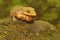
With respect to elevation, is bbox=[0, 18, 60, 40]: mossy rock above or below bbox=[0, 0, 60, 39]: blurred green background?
above

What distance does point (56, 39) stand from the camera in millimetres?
4512

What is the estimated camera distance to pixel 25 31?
4184 millimetres

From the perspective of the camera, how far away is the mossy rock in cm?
405

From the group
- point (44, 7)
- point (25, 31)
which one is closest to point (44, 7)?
point (44, 7)

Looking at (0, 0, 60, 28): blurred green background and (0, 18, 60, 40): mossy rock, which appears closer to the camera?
(0, 18, 60, 40): mossy rock

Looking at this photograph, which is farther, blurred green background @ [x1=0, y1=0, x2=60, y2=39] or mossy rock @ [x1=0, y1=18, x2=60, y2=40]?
blurred green background @ [x1=0, y1=0, x2=60, y2=39]

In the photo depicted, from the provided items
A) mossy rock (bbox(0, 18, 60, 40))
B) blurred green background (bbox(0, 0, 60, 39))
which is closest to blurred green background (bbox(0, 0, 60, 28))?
blurred green background (bbox(0, 0, 60, 39))

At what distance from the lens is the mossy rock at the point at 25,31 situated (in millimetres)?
4051

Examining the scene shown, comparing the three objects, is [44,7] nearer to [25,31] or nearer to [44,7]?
[44,7]

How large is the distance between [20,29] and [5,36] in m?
0.32

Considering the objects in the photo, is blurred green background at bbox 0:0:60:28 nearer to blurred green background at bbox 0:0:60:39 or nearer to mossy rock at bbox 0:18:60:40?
blurred green background at bbox 0:0:60:39

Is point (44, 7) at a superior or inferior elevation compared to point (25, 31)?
inferior

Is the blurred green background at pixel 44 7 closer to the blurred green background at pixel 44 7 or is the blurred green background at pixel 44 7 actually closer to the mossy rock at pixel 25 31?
the blurred green background at pixel 44 7

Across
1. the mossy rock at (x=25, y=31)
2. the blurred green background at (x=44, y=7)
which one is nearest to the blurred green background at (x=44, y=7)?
the blurred green background at (x=44, y=7)
